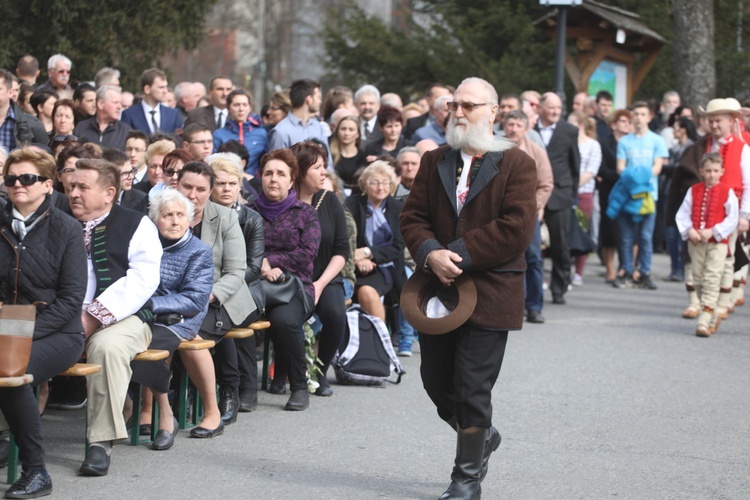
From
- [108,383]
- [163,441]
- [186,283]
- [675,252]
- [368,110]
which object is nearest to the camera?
[108,383]

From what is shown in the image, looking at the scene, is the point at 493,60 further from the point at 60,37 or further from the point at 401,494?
the point at 401,494

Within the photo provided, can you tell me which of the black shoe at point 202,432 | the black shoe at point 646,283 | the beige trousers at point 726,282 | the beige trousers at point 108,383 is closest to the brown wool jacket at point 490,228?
the beige trousers at point 108,383

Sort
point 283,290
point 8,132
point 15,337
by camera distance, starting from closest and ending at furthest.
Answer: point 15,337 → point 283,290 → point 8,132

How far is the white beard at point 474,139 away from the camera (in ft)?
21.0

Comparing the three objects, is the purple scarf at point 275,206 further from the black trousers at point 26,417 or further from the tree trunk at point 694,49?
the tree trunk at point 694,49

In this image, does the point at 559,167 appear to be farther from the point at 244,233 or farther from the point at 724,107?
the point at 244,233

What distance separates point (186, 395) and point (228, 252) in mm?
951

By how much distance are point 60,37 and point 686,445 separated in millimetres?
11045

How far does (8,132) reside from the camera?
10688 millimetres

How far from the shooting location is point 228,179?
339 inches

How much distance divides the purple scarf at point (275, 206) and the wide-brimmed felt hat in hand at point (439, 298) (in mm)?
2643

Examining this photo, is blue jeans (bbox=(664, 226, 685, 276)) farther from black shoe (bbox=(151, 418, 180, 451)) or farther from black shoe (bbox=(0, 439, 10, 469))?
black shoe (bbox=(0, 439, 10, 469))

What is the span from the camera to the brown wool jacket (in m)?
6.27

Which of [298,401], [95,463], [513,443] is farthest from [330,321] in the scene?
[95,463]
